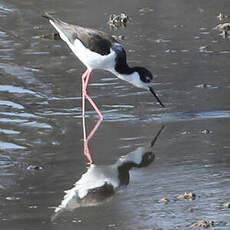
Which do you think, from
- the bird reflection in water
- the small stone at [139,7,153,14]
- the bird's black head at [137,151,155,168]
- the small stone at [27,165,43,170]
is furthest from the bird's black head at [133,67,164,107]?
the small stone at [139,7,153,14]

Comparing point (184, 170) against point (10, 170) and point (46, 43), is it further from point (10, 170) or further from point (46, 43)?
point (46, 43)

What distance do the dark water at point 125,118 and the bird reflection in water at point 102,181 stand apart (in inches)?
3.4

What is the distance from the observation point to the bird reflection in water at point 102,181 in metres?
6.64

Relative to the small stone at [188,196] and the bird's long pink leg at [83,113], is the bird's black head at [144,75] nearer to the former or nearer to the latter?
the bird's long pink leg at [83,113]

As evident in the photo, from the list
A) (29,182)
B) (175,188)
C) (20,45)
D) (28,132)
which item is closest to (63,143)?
(28,132)

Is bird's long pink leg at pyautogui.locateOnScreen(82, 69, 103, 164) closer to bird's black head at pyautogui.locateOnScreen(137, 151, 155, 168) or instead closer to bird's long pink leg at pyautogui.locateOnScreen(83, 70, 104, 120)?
bird's long pink leg at pyautogui.locateOnScreen(83, 70, 104, 120)

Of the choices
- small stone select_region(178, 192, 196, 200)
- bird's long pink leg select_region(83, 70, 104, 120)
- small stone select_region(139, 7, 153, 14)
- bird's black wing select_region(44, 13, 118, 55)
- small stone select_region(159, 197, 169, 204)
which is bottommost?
small stone select_region(139, 7, 153, 14)

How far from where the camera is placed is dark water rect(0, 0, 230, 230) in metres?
6.43

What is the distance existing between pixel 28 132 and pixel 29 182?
1465mm

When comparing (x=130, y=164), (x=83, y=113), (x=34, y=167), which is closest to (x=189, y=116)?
(x=83, y=113)

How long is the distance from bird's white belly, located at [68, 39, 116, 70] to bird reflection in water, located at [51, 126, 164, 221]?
4.92 ft

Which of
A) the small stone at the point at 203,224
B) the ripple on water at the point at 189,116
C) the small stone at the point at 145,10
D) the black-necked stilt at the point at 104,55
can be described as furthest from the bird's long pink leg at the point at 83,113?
the small stone at the point at 145,10

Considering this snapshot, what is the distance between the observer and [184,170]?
287 inches

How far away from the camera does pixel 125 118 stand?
29.4ft
